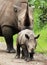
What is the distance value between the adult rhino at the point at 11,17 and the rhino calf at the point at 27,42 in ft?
3.09

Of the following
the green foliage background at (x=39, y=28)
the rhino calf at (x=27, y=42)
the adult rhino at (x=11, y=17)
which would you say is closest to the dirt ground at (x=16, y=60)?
the rhino calf at (x=27, y=42)

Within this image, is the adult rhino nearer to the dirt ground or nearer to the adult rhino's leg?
the adult rhino's leg

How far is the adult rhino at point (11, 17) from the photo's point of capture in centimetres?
1512

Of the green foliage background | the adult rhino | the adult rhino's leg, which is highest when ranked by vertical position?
the adult rhino

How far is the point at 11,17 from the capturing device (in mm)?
15648

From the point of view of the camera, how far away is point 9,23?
51.1 feet

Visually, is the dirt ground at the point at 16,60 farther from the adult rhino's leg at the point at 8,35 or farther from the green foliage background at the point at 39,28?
the green foliage background at the point at 39,28

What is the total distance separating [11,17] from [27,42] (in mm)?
2301

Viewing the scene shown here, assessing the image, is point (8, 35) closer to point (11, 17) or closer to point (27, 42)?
point (11, 17)

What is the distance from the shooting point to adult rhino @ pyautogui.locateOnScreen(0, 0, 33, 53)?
15117mm

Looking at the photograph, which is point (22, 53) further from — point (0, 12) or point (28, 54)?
point (0, 12)

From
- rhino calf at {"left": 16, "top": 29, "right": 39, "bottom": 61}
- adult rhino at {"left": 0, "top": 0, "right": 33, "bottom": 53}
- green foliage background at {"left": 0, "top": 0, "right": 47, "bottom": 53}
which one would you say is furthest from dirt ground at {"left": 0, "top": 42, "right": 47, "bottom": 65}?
green foliage background at {"left": 0, "top": 0, "right": 47, "bottom": 53}

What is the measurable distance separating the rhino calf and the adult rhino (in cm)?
94

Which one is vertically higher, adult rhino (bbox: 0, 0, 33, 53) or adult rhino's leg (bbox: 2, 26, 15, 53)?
adult rhino (bbox: 0, 0, 33, 53)
